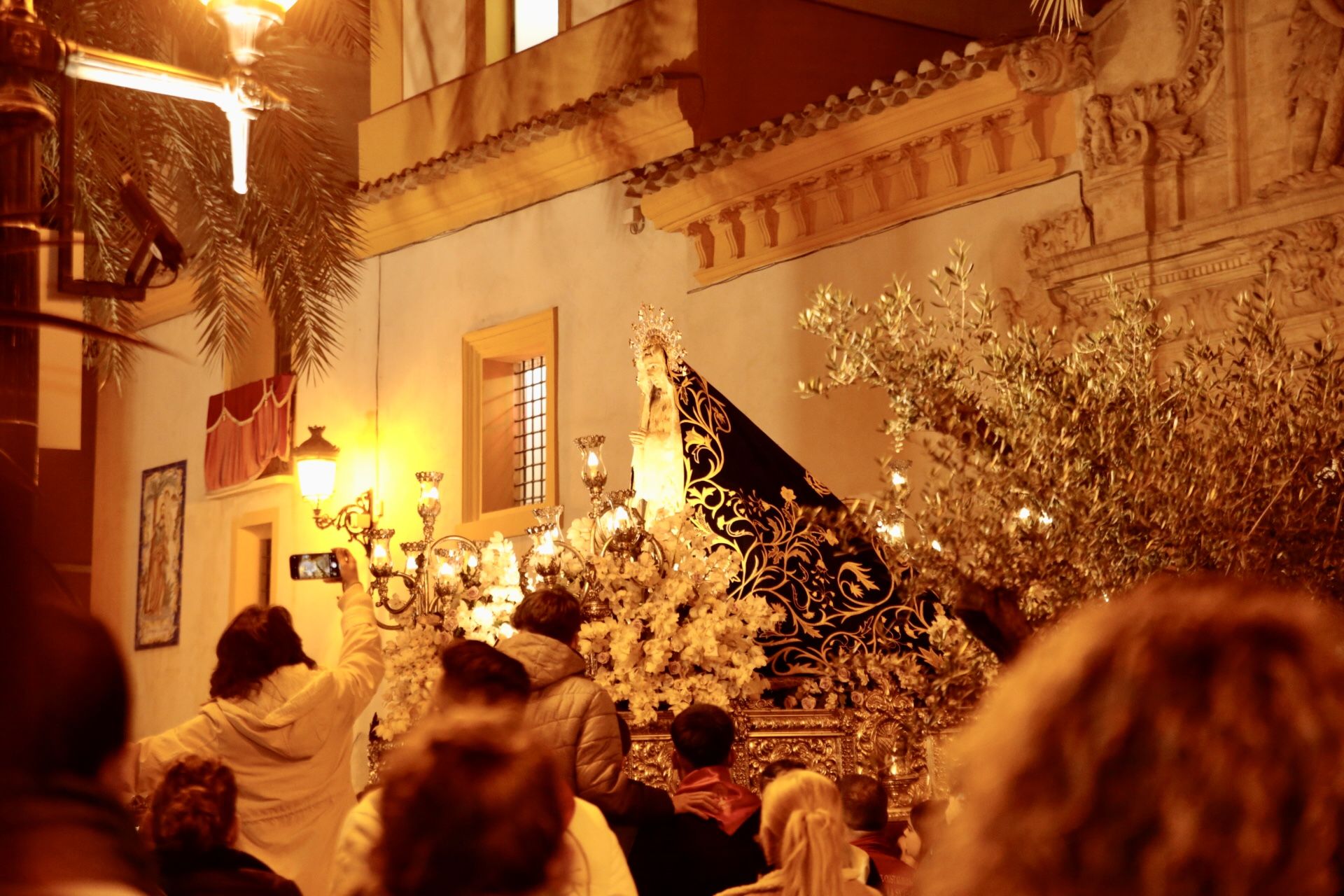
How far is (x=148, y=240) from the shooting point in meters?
6.52

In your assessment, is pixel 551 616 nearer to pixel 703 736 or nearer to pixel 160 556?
pixel 703 736

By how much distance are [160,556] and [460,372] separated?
664 centimetres

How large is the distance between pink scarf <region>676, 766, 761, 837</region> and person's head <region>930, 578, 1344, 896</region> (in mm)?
4644

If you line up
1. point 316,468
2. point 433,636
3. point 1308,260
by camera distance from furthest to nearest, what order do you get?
1. point 316,468
2. point 433,636
3. point 1308,260

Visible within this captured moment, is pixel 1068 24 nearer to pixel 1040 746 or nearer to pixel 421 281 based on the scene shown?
pixel 421 281

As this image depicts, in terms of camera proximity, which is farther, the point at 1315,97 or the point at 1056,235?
the point at 1056,235

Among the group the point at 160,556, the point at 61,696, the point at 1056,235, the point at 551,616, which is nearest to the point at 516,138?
the point at 1056,235

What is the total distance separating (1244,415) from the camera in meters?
6.49

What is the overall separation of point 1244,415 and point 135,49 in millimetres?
8316

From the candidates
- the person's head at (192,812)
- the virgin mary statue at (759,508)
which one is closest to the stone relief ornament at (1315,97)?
the virgin mary statue at (759,508)

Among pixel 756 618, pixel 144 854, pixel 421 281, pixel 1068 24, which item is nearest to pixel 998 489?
pixel 756 618

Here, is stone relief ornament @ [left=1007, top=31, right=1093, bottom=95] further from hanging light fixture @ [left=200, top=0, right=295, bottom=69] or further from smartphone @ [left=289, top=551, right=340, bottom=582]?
hanging light fixture @ [left=200, top=0, right=295, bottom=69]

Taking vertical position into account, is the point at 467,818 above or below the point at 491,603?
below

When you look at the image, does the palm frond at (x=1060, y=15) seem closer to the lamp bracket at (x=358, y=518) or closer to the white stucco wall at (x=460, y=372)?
the white stucco wall at (x=460, y=372)
